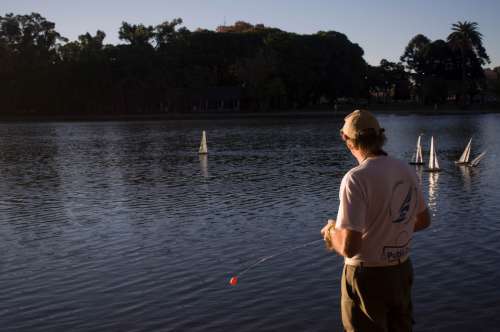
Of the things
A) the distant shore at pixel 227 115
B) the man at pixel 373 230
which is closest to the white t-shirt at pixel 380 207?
the man at pixel 373 230

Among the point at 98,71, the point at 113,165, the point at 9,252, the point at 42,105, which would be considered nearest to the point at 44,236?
the point at 9,252

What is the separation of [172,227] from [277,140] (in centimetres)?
3620

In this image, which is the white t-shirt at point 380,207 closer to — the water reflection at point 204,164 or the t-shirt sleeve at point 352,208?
the t-shirt sleeve at point 352,208

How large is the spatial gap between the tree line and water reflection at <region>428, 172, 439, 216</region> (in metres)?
86.6

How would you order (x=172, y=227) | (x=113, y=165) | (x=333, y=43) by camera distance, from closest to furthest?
(x=172, y=227) < (x=113, y=165) < (x=333, y=43)

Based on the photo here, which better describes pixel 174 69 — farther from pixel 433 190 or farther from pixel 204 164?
pixel 433 190

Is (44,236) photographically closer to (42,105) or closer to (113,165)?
(113,165)

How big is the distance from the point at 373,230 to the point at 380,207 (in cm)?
18

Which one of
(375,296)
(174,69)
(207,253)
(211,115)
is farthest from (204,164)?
(174,69)

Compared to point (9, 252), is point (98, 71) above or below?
above

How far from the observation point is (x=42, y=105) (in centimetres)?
12456

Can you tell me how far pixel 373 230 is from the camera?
4.62 meters

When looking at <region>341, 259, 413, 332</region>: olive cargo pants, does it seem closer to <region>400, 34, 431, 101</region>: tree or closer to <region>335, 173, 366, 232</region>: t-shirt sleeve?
<region>335, 173, 366, 232</region>: t-shirt sleeve

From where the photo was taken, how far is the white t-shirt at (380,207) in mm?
4414
